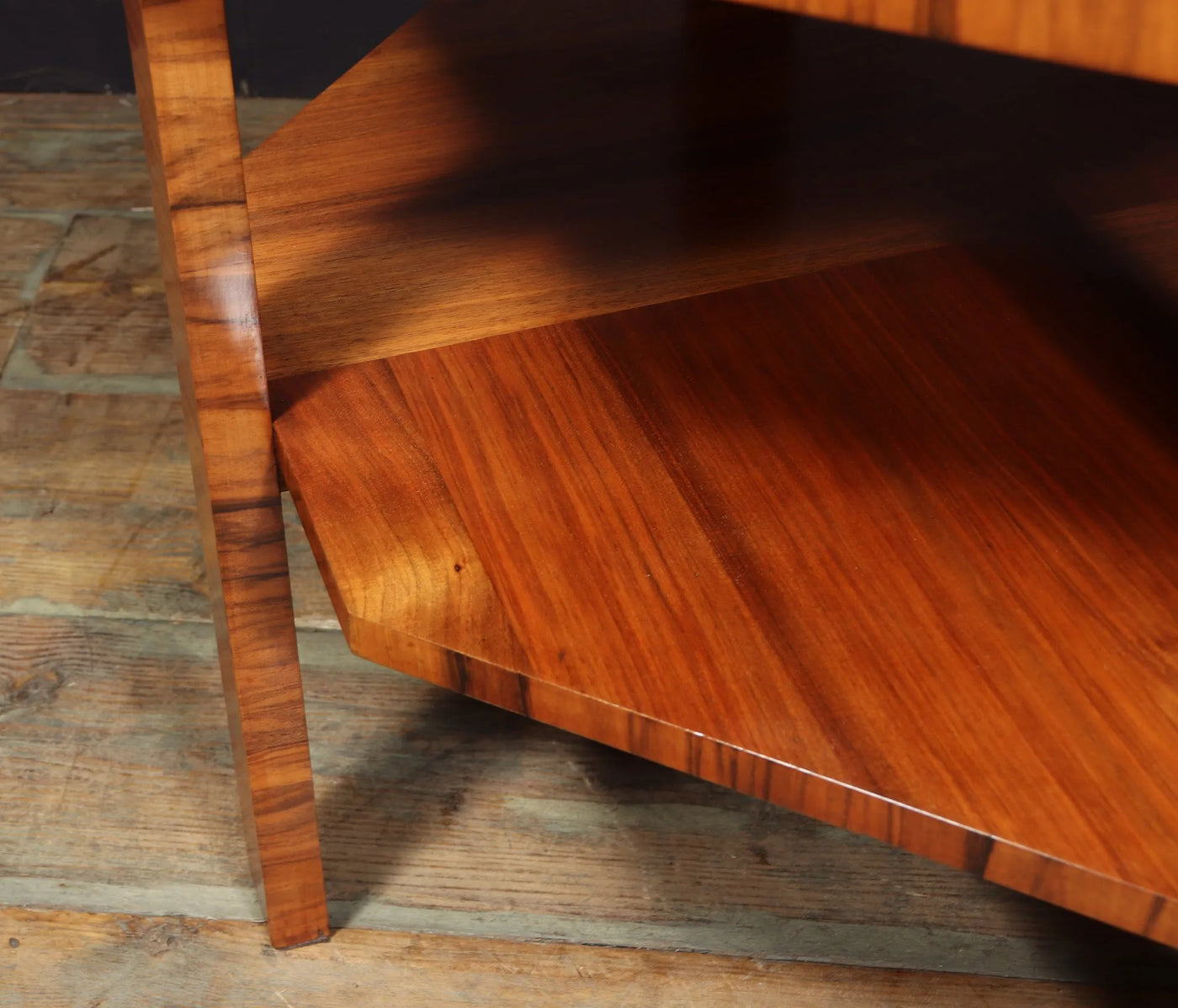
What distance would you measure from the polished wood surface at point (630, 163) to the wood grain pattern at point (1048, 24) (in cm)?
27

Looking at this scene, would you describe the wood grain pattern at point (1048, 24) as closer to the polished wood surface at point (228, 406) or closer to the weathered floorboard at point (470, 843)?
the polished wood surface at point (228, 406)

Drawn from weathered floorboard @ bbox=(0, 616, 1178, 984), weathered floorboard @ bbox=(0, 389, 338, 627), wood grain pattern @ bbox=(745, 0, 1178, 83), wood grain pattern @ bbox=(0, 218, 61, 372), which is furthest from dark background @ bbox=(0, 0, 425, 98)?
wood grain pattern @ bbox=(745, 0, 1178, 83)

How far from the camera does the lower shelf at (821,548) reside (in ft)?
1.32

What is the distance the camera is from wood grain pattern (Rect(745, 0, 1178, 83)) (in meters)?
0.29

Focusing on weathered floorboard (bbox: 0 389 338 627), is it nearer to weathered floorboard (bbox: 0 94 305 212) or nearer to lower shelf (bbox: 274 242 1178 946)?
Answer: weathered floorboard (bbox: 0 94 305 212)

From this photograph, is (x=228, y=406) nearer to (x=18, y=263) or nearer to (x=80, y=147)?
(x=18, y=263)

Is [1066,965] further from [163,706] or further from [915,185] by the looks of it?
[163,706]

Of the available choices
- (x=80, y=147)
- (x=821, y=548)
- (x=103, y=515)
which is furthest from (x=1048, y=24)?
(x=80, y=147)

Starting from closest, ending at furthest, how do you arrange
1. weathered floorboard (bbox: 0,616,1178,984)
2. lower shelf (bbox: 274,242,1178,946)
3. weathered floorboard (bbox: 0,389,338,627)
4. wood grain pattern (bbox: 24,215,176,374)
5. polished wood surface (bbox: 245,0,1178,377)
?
lower shelf (bbox: 274,242,1178,946), polished wood surface (bbox: 245,0,1178,377), weathered floorboard (bbox: 0,616,1178,984), weathered floorboard (bbox: 0,389,338,627), wood grain pattern (bbox: 24,215,176,374)

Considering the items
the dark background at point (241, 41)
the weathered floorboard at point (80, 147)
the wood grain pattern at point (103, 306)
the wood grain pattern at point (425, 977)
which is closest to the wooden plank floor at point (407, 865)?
the wood grain pattern at point (425, 977)

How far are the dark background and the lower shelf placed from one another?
38.9 inches

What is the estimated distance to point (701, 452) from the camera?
0.51 m

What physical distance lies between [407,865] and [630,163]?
14.6 inches

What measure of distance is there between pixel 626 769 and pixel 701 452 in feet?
1.05
